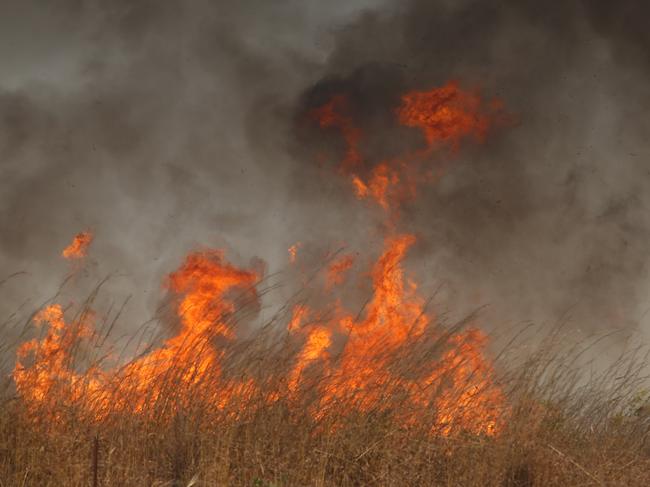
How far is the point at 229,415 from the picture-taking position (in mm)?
5531

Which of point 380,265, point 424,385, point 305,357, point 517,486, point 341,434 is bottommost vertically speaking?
point 517,486

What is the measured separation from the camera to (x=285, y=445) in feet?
17.3

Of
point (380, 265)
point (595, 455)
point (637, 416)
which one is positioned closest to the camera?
point (595, 455)

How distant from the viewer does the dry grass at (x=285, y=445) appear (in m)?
4.93

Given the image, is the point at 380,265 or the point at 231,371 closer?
the point at 231,371

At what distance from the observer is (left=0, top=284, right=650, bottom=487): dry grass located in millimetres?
4926

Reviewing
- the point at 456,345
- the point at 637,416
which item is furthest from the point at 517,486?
the point at 637,416

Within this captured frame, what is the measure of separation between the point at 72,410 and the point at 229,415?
3.70ft

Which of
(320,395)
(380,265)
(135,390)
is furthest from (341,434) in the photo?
(380,265)

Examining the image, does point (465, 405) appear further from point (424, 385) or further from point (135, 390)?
point (135, 390)

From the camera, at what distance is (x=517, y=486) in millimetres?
5230

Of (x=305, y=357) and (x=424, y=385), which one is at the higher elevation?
(x=305, y=357)

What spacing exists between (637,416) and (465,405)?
200 cm

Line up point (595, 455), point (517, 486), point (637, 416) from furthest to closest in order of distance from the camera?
1. point (637, 416)
2. point (595, 455)
3. point (517, 486)
